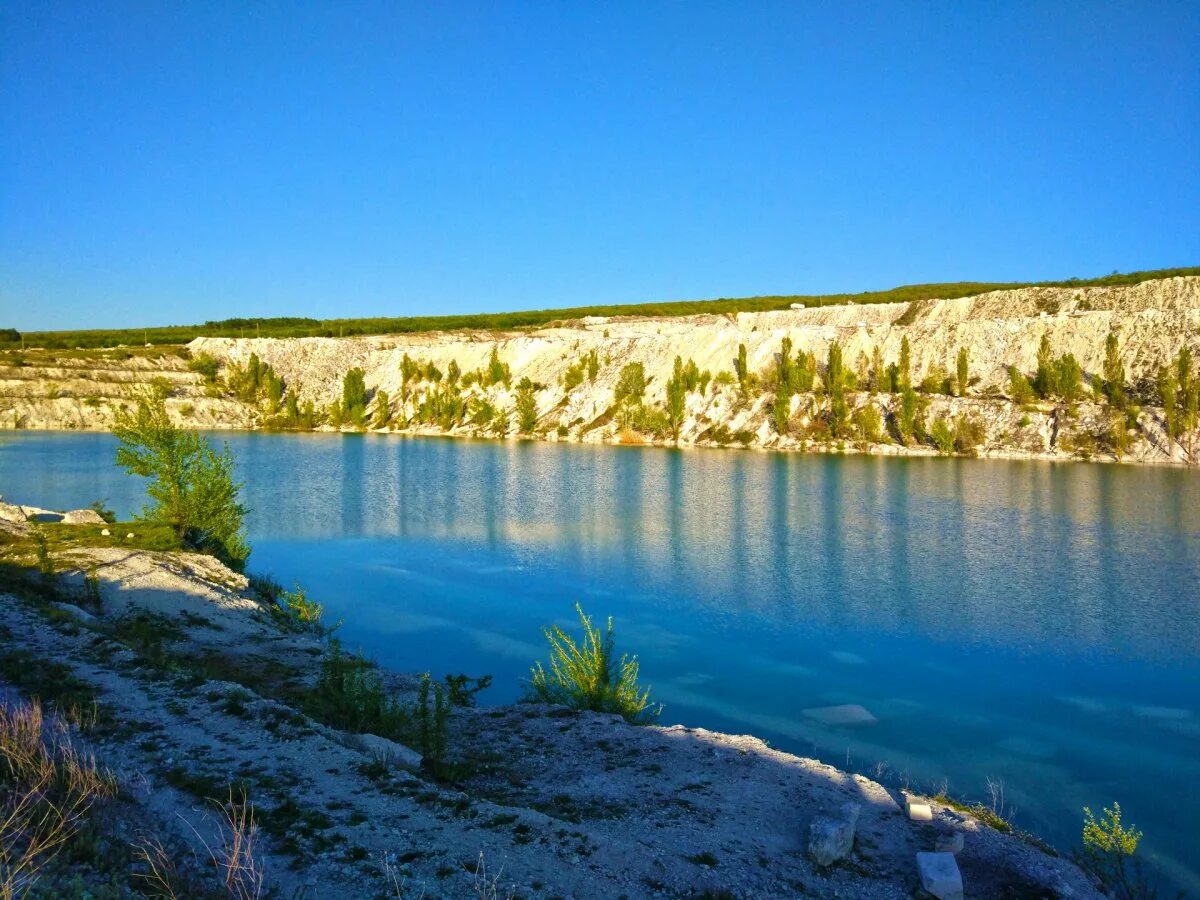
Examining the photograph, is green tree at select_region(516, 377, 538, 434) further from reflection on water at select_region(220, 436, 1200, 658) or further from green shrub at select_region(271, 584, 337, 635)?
green shrub at select_region(271, 584, 337, 635)

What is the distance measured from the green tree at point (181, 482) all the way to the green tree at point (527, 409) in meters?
58.4

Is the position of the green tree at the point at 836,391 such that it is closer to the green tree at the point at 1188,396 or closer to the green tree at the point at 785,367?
the green tree at the point at 785,367

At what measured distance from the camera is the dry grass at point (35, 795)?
4.75 m

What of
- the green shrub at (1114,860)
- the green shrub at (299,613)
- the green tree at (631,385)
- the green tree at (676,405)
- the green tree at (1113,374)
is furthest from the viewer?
the green tree at (631,385)

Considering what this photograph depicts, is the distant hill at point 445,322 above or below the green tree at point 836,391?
above

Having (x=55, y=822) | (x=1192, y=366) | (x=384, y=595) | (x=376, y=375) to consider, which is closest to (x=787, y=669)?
(x=384, y=595)

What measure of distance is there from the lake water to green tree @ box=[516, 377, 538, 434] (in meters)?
37.6

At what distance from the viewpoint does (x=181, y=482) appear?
2258 centimetres

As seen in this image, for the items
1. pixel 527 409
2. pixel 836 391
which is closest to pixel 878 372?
pixel 836 391

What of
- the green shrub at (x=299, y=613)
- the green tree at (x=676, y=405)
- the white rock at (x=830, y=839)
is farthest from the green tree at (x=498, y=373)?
the white rock at (x=830, y=839)

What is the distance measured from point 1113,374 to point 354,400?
240 feet

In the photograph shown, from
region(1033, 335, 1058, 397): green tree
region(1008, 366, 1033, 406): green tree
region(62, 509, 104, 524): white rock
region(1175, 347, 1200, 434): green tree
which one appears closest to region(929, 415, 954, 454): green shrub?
region(1008, 366, 1033, 406): green tree

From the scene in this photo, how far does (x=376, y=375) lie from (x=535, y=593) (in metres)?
82.1

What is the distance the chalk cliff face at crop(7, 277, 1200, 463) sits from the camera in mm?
62625
